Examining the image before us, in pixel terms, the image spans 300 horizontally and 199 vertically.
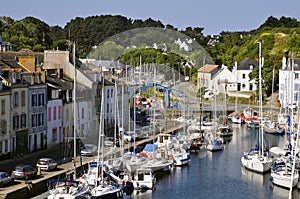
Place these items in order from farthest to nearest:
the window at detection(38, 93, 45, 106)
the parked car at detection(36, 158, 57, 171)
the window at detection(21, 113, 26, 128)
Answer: the window at detection(38, 93, 45, 106), the window at detection(21, 113, 26, 128), the parked car at detection(36, 158, 57, 171)

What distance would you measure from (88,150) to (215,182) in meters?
6.47

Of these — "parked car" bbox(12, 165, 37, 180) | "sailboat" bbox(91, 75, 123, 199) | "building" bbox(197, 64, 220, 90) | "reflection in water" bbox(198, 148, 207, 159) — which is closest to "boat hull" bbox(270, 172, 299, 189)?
"sailboat" bbox(91, 75, 123, 199)

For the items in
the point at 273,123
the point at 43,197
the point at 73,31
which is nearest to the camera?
Answer: the point at 43,197

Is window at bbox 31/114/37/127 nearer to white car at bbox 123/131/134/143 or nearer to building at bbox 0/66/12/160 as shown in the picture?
building at bbox 0/66/12/160

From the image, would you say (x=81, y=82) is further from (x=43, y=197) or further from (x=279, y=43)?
(x=279, y=43)

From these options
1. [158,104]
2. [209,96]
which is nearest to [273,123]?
[158,104]

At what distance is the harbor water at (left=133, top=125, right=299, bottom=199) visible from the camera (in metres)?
25.0

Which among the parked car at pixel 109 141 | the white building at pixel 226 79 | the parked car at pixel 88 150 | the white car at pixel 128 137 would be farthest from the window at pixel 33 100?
the white building at pixel 226 79

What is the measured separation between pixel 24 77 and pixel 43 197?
888 centimetres

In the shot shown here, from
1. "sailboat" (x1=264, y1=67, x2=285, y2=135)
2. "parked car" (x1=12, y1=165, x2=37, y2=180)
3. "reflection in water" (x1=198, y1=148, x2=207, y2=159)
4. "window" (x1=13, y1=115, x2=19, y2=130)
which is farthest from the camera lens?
"sailboat" (x1=264, y1=67, x2=285, y2=135)

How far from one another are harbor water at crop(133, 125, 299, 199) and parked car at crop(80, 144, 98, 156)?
364cm

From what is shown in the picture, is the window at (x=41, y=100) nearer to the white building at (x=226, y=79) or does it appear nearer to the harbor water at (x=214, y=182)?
the harbor water at (x=214, y=182)

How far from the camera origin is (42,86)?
29.7 m

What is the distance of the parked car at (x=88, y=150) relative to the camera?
28875mm
